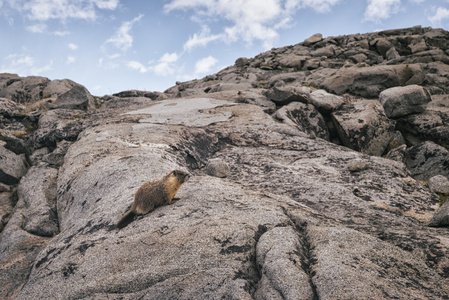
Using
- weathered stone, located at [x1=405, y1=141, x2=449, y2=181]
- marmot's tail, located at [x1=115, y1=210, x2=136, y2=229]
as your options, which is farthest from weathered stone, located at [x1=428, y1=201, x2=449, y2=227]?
weathered stone, located at [x1=405, y1=141, x2=449, y2=181]

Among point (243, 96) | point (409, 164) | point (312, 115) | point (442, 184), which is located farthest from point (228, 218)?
point (243, 96)

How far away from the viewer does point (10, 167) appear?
551 inches

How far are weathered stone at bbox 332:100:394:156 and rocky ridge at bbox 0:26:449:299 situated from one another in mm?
105

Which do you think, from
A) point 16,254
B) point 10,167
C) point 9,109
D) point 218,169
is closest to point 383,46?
point 218,169

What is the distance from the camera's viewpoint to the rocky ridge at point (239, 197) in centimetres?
527

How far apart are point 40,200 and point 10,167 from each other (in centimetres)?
397

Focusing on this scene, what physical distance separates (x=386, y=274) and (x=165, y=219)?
4281 mm

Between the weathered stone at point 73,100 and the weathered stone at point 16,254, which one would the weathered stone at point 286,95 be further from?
the weathered stone at point 16,254

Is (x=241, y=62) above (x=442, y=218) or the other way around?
above

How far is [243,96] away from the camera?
21.2m

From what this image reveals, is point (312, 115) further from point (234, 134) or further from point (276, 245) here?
point (276, 245)

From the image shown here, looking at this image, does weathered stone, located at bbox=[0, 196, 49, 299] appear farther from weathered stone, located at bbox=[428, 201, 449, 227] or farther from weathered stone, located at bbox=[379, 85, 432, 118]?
weathered stone, located at bbox=[379, 85, 432, 118]

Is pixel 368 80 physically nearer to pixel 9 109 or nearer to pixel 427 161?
pixel 427 161

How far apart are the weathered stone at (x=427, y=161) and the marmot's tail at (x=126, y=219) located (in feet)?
43.8
